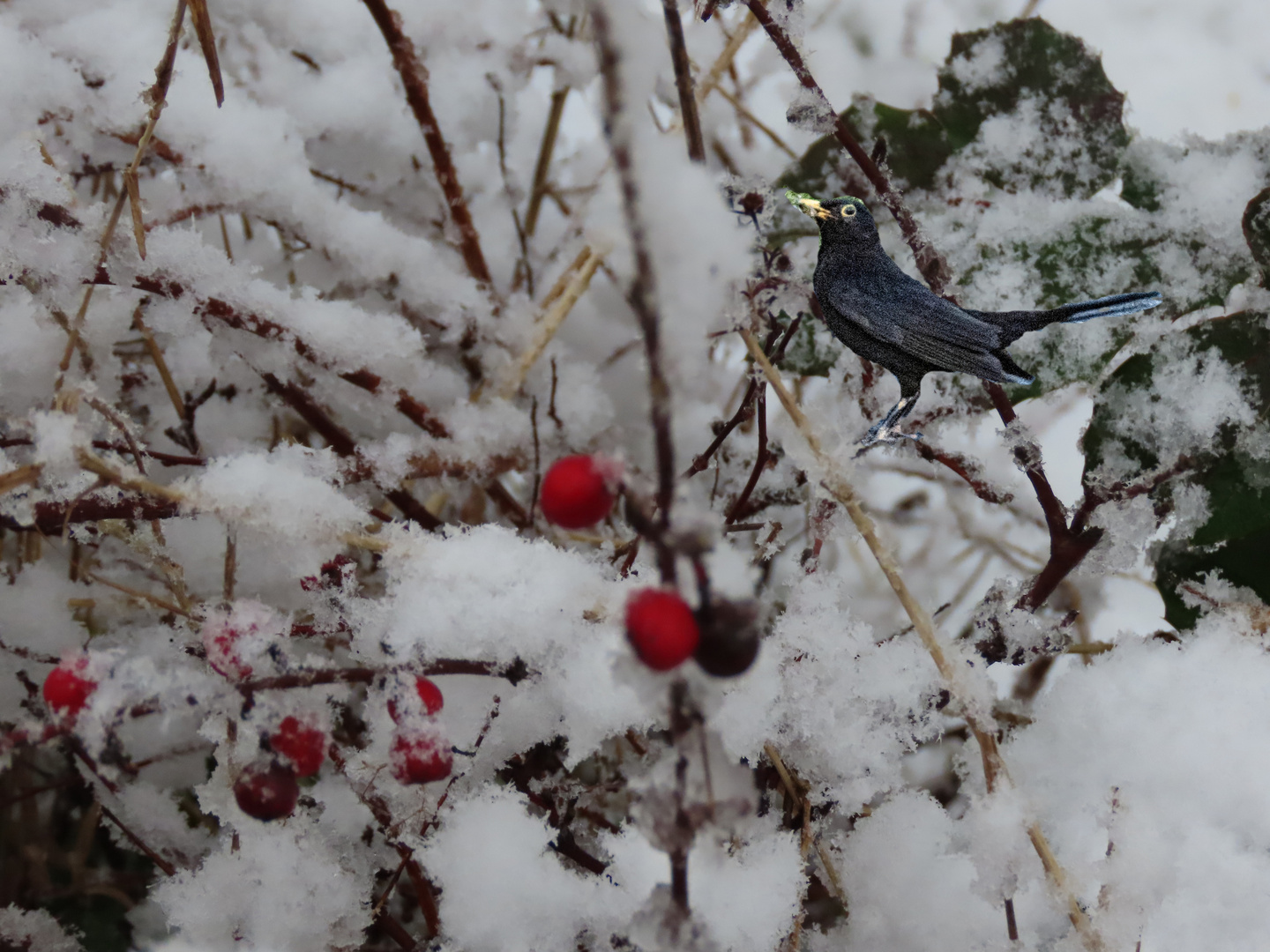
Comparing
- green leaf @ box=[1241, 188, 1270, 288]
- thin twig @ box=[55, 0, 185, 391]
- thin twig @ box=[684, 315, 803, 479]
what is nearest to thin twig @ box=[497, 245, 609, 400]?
thin twig @ box=[684, 315, 803, 479]

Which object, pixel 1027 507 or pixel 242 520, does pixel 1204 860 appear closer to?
pixel 1027 507

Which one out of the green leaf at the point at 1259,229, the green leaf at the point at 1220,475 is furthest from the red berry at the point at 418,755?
the green leaf at the point at 1259,229

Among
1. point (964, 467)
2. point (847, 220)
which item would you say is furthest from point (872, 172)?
point (964, 467)

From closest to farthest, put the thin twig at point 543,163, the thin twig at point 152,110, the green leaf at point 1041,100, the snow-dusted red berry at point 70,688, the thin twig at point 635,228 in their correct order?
the thin twig at point 635,228
the snow-dusted red berry at point 70,688
the thin twig at point 152,110
the green leaf at point 1041,100
the thin twig at point 543,163

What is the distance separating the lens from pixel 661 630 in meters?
0.19

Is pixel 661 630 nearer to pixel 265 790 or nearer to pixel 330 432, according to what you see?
pixel 265 790

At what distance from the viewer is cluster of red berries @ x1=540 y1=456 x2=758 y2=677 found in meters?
0.19

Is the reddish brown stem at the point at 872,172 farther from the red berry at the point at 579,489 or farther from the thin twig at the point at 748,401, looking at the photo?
the red berry at the point at 579,489

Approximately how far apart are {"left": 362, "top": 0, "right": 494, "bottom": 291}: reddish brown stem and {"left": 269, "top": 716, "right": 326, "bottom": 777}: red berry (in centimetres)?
41

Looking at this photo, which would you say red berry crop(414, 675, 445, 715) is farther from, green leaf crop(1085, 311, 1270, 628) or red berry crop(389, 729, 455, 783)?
green leaf crop(1085, 311, 1270, 628)

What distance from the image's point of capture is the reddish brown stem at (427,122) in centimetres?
53

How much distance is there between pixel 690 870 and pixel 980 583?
1.47 feet

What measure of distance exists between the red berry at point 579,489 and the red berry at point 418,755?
0.46 feet

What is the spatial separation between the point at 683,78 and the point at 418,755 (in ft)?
0.78
